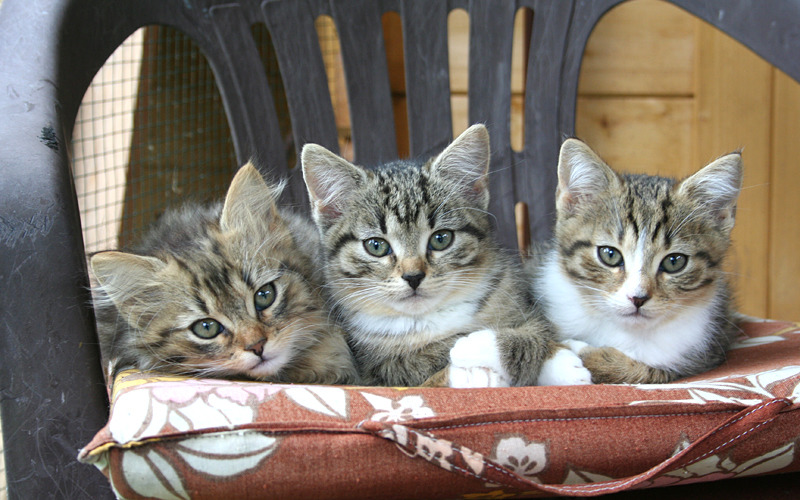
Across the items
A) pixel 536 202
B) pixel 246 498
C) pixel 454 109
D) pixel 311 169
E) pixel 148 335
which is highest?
pixel 454 109

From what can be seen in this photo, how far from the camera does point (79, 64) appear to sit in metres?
1.71

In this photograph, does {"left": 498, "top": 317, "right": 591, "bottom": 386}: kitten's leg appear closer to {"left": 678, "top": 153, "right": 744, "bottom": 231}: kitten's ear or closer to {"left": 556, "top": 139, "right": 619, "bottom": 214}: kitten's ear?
{"left": 556, "top": 139, "right": 619, "bottom": 214}: kitten's ear

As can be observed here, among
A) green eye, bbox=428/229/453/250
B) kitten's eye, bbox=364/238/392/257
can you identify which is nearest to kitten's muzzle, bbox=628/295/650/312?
green eye, bbox=428/229/453/250

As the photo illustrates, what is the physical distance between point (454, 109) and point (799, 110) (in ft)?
5.11

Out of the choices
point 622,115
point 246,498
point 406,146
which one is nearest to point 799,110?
point 622,115

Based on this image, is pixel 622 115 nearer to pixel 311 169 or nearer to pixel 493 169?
pixel 493 169

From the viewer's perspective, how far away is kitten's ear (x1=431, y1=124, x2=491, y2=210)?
5.95ft

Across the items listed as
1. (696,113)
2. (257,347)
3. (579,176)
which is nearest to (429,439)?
(257,347)

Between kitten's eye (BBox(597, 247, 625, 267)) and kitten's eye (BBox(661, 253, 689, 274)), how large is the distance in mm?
103

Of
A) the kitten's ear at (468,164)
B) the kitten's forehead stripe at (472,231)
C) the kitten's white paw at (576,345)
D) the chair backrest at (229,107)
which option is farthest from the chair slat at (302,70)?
the kitten's white paw at (576,345)

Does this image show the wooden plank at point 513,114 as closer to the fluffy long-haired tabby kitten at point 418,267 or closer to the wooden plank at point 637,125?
the wooden plank at point 637,125

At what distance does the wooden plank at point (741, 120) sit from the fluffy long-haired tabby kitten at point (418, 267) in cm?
173

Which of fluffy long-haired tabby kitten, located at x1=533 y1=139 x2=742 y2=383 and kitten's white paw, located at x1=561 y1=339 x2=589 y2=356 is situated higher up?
fluffy long-haired tabby kitten, located at x1=533 y1=139 x2=742 y2=383

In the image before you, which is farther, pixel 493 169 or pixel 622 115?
pixel 622 115
